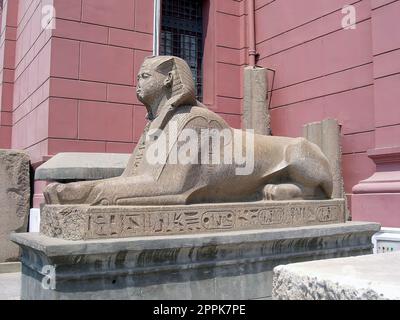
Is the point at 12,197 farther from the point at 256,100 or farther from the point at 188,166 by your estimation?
the point at 256,100

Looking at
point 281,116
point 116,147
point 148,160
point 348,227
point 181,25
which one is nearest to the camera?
point 148,160

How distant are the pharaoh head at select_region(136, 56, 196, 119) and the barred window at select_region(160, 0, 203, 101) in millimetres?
4635

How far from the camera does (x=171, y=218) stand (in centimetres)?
332

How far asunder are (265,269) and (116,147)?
4120mm

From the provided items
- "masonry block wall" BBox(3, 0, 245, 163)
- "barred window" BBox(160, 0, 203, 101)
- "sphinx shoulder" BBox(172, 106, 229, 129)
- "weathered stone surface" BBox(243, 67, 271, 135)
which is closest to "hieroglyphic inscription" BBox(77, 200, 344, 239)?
"sphinx shoulder" BBox(172, 106, 229, 129)

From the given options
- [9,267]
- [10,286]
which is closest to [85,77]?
[9,267]

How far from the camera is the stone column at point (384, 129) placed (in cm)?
537

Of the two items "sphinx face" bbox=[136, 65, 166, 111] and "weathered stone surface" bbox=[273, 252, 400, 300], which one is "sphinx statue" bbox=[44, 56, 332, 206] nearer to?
"sphinx face" bbox=[136, 65, 166, 111]

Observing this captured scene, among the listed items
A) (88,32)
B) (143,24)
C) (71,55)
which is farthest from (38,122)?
(143,24)

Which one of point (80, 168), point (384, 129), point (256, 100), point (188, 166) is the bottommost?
point (188, 166)

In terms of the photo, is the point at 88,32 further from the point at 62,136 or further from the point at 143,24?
the point at 62,136

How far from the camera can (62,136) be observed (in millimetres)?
6613

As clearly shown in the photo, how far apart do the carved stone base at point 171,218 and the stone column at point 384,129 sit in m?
1.61

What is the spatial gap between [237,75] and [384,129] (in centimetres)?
348
